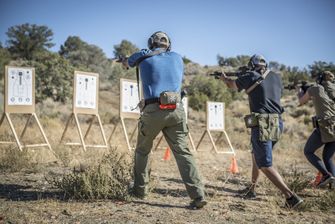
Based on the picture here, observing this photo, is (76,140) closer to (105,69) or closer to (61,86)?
(61,86)

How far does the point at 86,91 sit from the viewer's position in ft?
28.4

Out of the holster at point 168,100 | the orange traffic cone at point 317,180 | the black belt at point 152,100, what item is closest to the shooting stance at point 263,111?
the holster at point 168,100

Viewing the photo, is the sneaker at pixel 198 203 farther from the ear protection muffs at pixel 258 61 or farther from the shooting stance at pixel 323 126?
the shooting stance at pixel 323 126

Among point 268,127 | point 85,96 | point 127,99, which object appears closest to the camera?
point 268,127

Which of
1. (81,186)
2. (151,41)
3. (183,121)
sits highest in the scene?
(151,41)

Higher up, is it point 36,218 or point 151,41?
point 151,41

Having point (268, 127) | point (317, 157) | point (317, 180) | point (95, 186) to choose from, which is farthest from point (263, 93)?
point (95, 186)

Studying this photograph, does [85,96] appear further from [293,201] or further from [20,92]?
[293,201]

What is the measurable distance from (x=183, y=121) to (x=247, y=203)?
140 centimetres

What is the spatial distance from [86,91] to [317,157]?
5.40 metres

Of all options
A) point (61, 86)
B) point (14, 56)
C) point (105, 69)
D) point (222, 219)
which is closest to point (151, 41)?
point (222, 219)

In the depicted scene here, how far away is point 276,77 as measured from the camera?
4.54 meters

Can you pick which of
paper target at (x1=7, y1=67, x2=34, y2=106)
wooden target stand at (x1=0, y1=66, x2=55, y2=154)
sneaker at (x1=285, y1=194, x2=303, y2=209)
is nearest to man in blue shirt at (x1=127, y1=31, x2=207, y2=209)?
sneaker at (x1=285, y1=194, x2=303, y2=209)

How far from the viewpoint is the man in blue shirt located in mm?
3881
